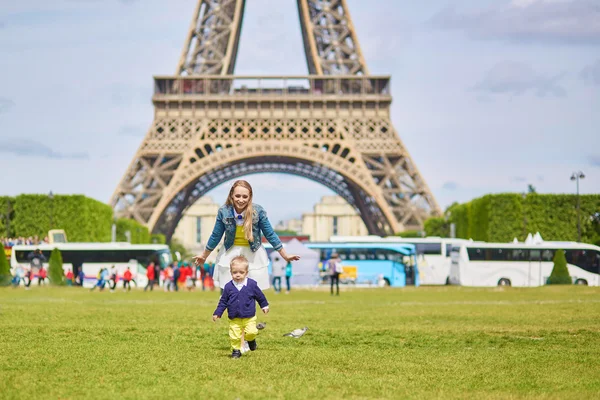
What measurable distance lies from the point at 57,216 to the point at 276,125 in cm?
1607

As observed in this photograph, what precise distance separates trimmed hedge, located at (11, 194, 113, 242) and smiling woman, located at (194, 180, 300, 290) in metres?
49.9

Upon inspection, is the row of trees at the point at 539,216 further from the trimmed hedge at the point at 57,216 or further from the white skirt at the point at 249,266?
the white skirt at the point at 249,266

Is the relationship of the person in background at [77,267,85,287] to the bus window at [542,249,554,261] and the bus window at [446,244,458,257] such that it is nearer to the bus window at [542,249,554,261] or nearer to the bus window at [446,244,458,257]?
the bus window at [446,244,458,257]

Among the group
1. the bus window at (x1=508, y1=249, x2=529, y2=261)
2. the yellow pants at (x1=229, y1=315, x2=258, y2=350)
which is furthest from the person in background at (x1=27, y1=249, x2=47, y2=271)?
the yellow pants at (x1=229, y1=315, x2=258, y2=350)

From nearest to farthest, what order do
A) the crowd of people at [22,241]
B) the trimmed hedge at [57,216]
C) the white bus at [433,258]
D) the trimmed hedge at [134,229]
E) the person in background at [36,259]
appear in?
the person in background at [36,259]
the crowd of people at [22,241]
the white bus at [433,258]
the trimmed hedge at [57,216]
the trimmed hedge at [134,229]

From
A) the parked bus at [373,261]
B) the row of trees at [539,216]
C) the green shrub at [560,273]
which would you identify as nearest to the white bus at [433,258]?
the parked bus at [373,261]

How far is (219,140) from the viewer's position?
63.0m

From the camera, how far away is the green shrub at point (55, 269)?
4628 centimetres

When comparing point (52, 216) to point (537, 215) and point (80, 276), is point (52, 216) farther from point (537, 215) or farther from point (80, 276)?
point (537, 215)

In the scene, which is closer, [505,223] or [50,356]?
[50,356]

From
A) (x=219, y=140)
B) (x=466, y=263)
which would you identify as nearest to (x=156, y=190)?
(x=219, y=140)

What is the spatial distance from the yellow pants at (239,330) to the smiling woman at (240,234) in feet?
1.74

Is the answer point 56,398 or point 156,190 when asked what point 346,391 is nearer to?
point 56,398

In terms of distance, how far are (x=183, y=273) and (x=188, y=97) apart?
20.2 meters
